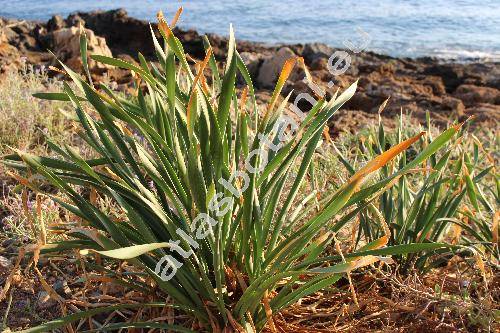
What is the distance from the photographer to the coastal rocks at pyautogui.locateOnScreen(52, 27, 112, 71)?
7747 mm

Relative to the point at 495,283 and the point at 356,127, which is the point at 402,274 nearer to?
the point at 495,283

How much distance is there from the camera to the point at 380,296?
1.88 metres

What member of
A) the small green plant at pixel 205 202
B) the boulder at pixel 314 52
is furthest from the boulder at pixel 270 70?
the small green plant at pixel 205 202

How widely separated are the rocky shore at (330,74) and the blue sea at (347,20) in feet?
11.7

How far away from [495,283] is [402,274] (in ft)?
1.00

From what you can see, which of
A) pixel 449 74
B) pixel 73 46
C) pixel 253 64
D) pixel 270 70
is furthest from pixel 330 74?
pixel 73 46

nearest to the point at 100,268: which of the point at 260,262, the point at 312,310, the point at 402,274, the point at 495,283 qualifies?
the point at 260,262

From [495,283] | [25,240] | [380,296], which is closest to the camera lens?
[380,296]

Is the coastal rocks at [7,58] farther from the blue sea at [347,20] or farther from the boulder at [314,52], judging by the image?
the blue sea at [347,20]

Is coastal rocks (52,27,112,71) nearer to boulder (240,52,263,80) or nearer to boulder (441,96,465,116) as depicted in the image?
boulder (240,52,263,80)

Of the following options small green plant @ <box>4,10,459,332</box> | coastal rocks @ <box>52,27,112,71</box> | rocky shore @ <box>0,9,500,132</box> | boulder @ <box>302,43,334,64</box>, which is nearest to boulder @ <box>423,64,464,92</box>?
rocky shore @ <box>0,9,500,132</box>

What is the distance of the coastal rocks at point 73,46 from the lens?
25.4 ft

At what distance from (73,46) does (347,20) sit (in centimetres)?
1186

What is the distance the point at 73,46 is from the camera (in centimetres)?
861
